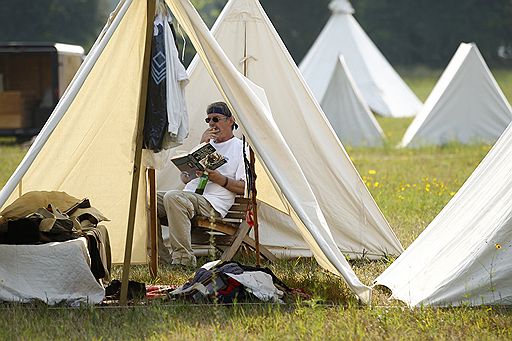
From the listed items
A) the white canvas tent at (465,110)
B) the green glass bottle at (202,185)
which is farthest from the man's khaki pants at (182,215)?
the white canvas tent at (465,110)

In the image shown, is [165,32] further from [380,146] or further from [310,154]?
[380,146]

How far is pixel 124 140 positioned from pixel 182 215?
1.85 feet

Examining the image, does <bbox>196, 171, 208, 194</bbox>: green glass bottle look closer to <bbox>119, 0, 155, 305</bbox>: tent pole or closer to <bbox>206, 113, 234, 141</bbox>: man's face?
<bbox>206, 113, 234, 141</bbox>: man's face

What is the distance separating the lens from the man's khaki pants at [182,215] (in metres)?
6.37

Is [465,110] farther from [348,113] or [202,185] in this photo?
[202,185]

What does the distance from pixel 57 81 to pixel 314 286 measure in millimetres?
10106

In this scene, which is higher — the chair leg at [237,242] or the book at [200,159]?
the book at [200,159]

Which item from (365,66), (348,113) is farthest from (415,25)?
(348,113)

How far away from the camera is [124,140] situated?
627cm

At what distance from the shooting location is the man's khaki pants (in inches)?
251

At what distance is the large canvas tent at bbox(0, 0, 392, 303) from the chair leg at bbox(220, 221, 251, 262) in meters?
0.56

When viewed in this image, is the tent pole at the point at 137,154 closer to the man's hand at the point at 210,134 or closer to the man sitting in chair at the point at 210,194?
the man sitting in chair at the point at 210,194

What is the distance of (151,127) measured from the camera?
548 cm

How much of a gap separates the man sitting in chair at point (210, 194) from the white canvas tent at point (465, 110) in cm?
819
